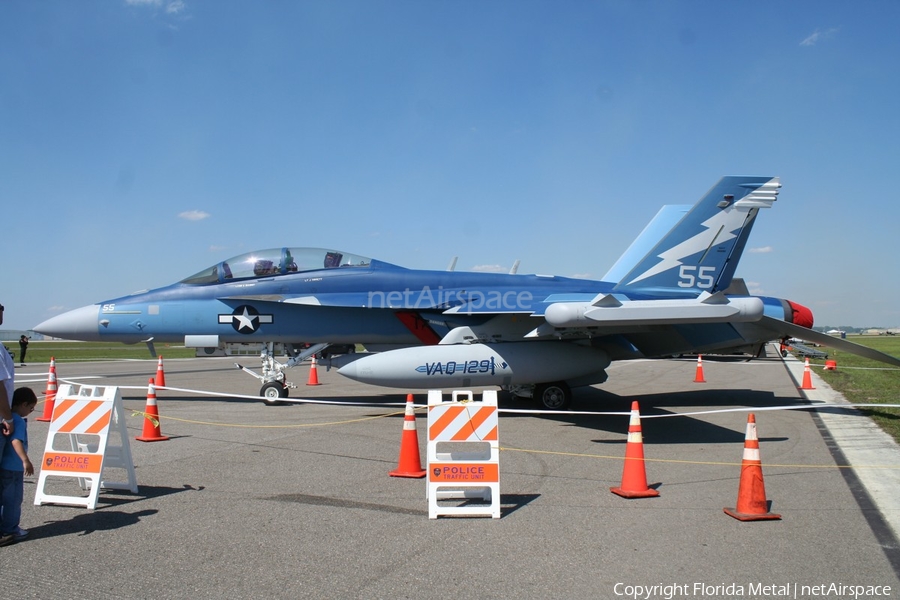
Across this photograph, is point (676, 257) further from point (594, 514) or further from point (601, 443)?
point (594, 514)

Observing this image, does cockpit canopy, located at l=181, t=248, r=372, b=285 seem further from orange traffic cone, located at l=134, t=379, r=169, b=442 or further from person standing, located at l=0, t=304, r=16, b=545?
person standing, located at l=0, t=304, r=16, b=545

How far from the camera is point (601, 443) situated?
853cm

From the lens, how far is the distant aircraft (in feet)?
36.6

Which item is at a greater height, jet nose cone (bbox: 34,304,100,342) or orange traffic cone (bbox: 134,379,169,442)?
jet nose cone (bbox: 34,304,100,342)

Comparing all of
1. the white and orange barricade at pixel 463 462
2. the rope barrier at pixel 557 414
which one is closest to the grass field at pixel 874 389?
the rope barrier at pixel 557 414

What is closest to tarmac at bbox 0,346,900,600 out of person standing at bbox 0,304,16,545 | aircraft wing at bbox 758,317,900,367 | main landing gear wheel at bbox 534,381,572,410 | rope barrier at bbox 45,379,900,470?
rope barrier at bbox 45,379,900,470

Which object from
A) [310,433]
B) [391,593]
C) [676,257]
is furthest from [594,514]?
[676,257]

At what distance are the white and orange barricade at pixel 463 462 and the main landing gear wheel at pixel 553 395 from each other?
18.7ft

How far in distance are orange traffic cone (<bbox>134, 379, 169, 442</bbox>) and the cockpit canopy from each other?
3.69m

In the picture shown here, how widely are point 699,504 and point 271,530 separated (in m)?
3.58

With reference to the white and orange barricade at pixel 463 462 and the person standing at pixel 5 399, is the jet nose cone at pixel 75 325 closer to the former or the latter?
the person standing at pixel 5 399

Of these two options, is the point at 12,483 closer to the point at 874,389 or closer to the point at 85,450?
the point at 85,450

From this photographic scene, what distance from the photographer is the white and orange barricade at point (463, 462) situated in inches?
203

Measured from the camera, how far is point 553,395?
1134cm
